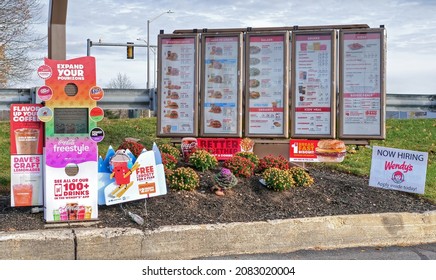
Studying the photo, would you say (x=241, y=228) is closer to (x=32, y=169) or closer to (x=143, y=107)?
(x=32, y=169)

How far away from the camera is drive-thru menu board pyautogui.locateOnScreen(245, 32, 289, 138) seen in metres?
10.6

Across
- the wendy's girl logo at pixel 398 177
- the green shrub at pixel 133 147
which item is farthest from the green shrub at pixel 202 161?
the wendy's girl logo at pixel 398 177

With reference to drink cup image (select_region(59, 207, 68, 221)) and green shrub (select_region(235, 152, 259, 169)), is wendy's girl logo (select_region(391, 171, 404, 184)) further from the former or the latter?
drink cup image (select_region(59, 207, 68, 221))

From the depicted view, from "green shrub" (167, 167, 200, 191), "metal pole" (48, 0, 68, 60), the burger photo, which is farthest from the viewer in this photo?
the burger photo

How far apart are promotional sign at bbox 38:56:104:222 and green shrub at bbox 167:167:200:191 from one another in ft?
4.06

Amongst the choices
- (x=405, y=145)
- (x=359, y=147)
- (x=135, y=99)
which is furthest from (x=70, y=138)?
(x=405, y=145)

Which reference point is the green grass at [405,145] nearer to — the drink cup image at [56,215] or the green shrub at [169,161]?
the green shrub at [169,161]

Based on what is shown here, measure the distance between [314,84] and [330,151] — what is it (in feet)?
3.87

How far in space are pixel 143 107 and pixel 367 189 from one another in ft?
15.7

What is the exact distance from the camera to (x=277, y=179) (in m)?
8.31

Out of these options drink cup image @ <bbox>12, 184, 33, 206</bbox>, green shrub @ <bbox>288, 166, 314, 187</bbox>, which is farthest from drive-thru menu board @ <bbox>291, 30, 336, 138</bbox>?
drink cup image @ <bbox>12, 184, 33, 206</bbox>

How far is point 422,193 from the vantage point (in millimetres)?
9125

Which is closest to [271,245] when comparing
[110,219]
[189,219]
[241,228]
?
[241,228]

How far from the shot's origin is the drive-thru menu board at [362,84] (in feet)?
34.3
